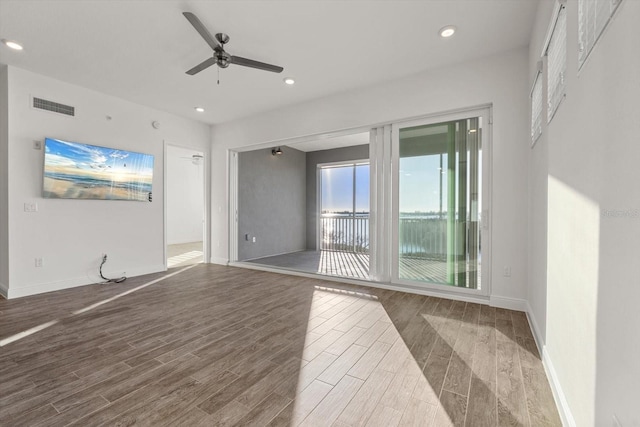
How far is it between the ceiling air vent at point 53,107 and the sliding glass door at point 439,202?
4486 millimetres

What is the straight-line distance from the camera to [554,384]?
1.61 meters

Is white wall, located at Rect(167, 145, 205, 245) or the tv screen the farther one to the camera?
white wall, located at Rect(167, 145, 205, 245)

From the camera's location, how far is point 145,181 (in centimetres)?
466

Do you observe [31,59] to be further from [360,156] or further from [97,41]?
[360,156]

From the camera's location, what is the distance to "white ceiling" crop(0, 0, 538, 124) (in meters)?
2.41

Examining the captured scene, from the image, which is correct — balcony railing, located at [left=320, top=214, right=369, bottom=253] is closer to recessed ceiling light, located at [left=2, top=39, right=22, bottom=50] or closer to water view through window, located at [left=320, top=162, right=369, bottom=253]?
water view through window, located at [left=320, top=162, right=369, bottom=253]

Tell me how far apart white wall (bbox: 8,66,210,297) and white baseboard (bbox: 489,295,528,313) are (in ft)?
16.8

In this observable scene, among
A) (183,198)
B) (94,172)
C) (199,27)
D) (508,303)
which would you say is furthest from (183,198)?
(508,303)

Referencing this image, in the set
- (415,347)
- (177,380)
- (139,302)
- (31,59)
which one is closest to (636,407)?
(415,347)

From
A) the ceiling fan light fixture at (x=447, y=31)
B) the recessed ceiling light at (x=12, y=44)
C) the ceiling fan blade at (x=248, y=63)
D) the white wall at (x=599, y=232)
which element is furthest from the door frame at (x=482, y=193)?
the recessed ceiling light at (x=12, y=44)

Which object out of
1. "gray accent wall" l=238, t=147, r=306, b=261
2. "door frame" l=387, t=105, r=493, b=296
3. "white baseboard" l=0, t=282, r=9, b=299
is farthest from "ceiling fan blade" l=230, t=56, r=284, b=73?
"white baseboard" l=0, t=282, r=9, b=299

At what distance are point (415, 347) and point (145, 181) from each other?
4.70 m

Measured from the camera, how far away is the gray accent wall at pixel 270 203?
6066 mm

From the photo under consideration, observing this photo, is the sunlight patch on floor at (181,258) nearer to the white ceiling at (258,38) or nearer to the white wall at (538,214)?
the white ceiling at (258,38)
